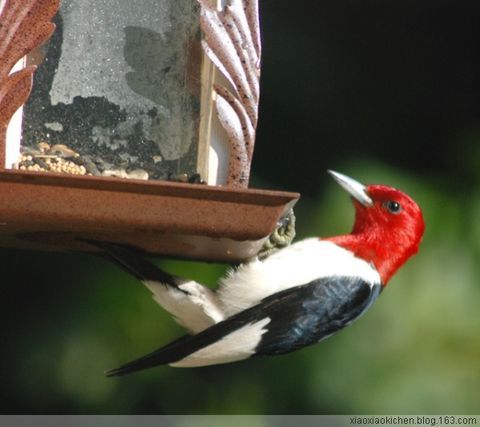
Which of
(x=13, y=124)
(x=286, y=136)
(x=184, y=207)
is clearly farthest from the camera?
(x=286, y=136)

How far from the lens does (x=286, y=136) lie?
173 inches

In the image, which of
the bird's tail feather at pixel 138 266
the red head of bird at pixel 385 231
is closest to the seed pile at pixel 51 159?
the bird's tail feather at pixel 138 266

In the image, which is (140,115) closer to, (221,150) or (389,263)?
(221,150)

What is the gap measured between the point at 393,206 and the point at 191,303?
596 mm

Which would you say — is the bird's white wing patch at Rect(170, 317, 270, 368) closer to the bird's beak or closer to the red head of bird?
the red head of bird

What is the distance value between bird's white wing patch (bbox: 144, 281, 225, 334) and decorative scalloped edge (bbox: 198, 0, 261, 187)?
365 mm

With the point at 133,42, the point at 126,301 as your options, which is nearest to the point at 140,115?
the point at 133,42

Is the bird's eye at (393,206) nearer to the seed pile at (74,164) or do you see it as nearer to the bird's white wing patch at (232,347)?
the bird's white wing patch at (232,347)

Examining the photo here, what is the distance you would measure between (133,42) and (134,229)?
542 mm

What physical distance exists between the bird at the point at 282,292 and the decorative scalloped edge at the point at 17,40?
0.54m

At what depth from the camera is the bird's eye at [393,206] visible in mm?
3207

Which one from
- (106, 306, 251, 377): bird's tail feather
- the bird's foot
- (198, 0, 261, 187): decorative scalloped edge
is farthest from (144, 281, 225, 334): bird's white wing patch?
(198, 0, 261, 187): decorative scalloped edge

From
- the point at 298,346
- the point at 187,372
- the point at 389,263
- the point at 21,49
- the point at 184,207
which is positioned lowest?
the point at 187,372

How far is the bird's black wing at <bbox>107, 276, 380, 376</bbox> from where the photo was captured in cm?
292
